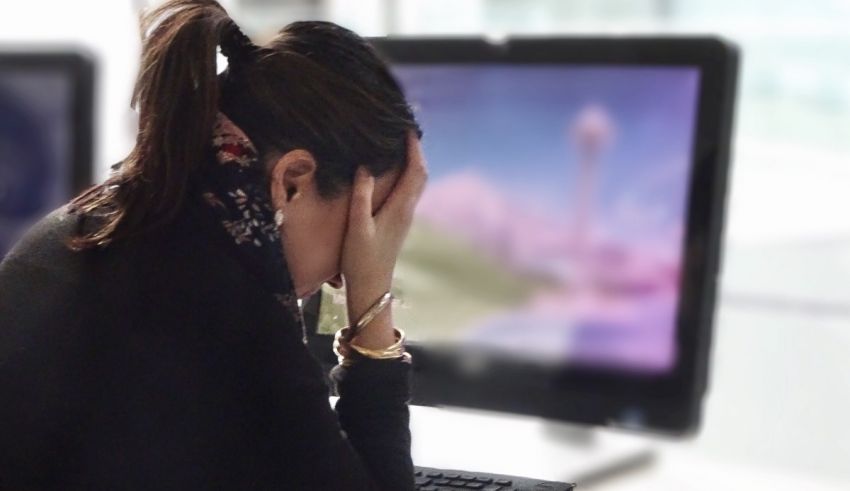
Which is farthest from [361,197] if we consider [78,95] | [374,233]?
[78,95]

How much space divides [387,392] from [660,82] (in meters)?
0.52

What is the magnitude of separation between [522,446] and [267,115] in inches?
26.0

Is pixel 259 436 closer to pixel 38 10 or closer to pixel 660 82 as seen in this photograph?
Result: pixel 660 82

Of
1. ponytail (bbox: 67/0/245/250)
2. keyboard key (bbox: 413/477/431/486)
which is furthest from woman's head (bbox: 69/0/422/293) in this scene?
keyboard key (bbox: 413/477/431/486)

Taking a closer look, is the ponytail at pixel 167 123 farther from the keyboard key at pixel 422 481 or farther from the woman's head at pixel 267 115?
the keyboard key at pixel 422 481

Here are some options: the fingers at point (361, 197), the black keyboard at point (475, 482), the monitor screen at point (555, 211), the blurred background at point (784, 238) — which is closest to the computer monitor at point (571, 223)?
the monitor screen at point (555, 211)

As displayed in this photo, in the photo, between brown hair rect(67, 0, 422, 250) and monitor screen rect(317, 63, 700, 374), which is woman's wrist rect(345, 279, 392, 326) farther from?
monitor screen rect(317, 63, 700, 374)

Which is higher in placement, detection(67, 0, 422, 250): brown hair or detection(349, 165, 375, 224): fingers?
detection(67, 0, 422, 250): brown hair

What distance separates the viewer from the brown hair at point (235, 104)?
0.85 m

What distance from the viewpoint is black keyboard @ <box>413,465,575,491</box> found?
0.99m

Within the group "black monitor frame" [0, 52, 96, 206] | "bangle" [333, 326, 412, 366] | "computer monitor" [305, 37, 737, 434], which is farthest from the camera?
"black monitor frame" [0, 52, 96, 206]

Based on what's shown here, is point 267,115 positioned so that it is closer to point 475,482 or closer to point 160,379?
point 160,379

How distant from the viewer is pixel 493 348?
4.52 ft

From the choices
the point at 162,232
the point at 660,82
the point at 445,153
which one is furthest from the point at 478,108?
the point at 162,232
